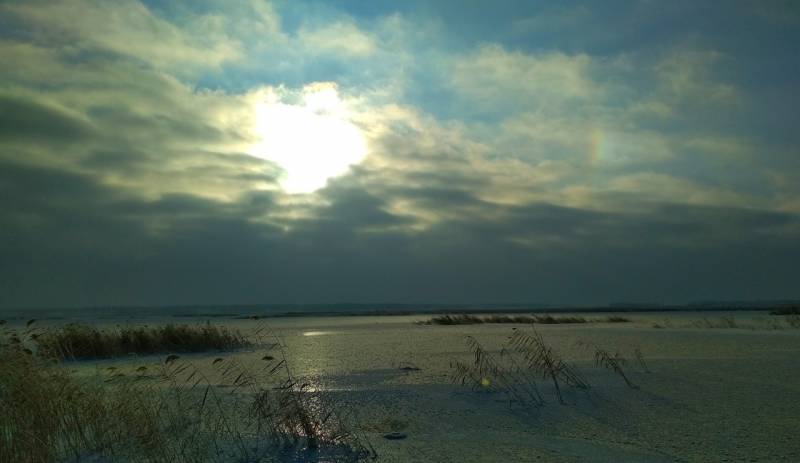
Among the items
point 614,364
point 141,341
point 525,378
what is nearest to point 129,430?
point 525,378

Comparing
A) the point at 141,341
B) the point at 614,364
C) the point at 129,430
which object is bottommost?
the point at 141,341

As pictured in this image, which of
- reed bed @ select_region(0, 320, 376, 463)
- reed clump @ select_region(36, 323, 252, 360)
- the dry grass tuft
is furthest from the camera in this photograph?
reed clump @ select_region(36, 323, 252, 360)

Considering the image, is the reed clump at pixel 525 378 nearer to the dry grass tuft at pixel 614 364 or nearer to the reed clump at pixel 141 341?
the dry grass tuft at pixel 614 364

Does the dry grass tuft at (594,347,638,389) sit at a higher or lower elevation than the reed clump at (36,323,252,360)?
higher

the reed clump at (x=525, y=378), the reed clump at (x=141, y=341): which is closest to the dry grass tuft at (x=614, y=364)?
the reed clump at (x=525, y=378)

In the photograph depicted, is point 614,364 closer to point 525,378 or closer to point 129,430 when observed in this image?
point 525,378

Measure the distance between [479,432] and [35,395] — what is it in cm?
453

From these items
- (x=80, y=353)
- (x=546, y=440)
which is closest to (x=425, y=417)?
(x=546, y=440)

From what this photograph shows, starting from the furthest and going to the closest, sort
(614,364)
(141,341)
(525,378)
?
(141,341) < (525,378) < (614,364)

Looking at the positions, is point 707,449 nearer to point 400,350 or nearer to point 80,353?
point 400,350

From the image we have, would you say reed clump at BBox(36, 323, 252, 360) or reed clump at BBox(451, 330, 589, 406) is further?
reed clump at BBox(36, 323, 252, 360)

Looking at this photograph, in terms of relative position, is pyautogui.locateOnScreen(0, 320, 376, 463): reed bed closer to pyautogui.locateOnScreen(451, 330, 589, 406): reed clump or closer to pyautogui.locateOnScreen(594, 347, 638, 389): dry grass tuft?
pyautogui.locateOnScreen(451, 330, 589, 406): reed clump

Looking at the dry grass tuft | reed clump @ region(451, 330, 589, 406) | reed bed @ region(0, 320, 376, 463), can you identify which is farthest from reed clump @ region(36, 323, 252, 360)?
the dry grass tuft

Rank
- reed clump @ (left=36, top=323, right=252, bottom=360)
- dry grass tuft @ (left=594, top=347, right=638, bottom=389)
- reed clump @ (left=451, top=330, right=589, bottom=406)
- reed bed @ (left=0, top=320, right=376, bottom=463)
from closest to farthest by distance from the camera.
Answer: reed bed @ (left=0, top=320, right=376, bottom=463)
reed clump @ (left=451, top=330, right=589, bottom=406)
dry grass tuft @ (left=594, top=347, right=638, bottom=389)
reed clump @ (left=36, top=323, right=252, bottom=360)
